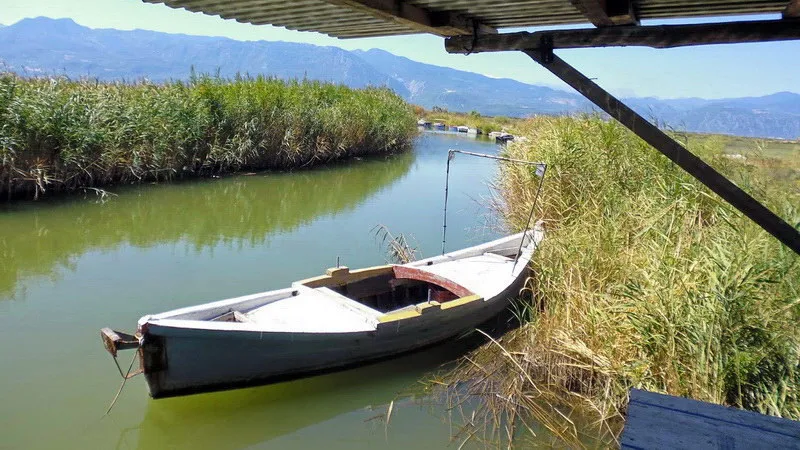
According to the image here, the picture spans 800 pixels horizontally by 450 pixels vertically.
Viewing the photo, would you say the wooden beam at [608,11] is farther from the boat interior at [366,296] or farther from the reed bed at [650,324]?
the boat interior at [366,296]

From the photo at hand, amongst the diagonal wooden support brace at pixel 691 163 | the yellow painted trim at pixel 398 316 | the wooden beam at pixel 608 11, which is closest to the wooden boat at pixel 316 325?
the yellow painted trim at pixel 398 316

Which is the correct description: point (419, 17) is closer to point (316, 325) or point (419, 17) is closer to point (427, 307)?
point (316, 325)

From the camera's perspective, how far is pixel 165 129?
12359 mm

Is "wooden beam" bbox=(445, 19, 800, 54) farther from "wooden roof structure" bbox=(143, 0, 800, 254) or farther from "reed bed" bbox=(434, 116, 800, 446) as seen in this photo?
"reed bed" bbox=(434, 116, 800, 446)

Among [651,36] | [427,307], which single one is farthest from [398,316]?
[651,36]

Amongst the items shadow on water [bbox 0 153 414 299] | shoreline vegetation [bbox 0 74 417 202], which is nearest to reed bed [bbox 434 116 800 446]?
shadow on water [bbox 0 153 414 299]

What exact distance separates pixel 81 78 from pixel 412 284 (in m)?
10.3

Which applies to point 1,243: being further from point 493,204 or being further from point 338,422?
point 493,204

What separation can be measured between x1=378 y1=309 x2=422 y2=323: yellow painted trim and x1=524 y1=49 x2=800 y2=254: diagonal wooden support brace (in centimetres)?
255

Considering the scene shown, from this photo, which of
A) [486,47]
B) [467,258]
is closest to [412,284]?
[467,258]

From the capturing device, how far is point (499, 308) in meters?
5.77

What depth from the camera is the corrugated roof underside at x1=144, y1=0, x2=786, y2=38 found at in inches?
96.1

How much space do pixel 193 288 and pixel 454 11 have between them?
194 inches

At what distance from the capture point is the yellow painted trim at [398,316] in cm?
473
